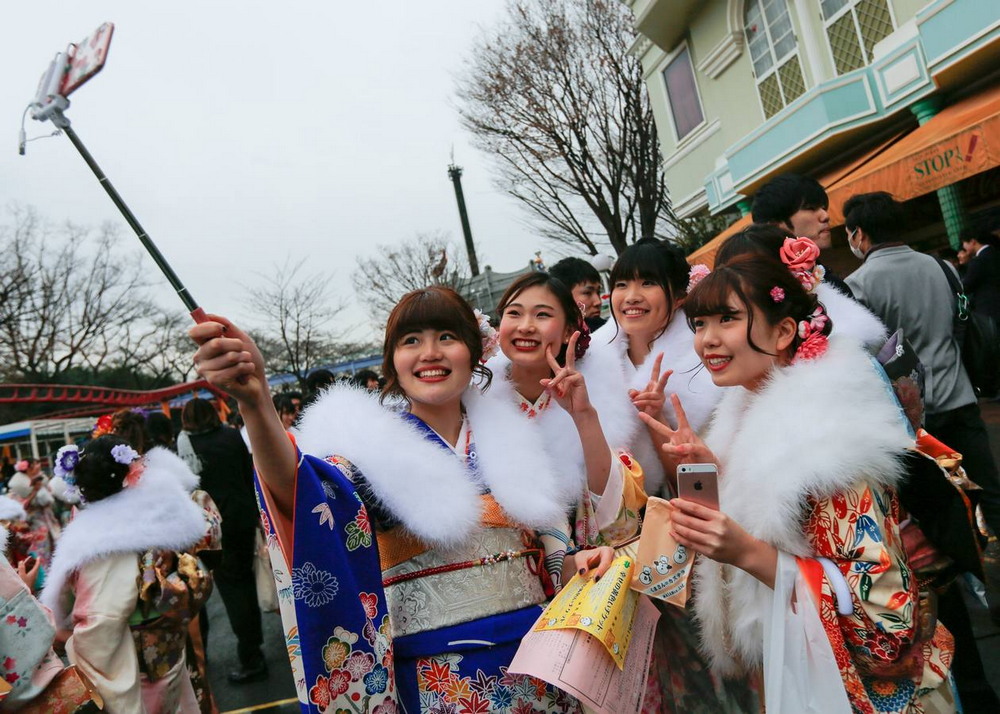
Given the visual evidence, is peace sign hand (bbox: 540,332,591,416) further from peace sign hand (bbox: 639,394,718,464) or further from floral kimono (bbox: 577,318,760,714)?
peace sign hand (bbox: 639,394,718,464)

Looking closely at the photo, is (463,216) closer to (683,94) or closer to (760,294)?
(683,94)

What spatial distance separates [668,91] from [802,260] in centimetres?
1173

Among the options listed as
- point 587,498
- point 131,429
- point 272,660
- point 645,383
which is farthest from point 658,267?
point 272,660

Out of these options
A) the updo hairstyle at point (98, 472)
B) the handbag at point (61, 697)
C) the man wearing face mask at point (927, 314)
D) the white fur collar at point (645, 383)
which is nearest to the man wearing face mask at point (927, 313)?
the man wearing face mask at point (927, 314)

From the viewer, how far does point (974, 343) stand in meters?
3.04

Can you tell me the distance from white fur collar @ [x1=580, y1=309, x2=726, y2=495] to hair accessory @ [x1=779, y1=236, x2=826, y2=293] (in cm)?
57

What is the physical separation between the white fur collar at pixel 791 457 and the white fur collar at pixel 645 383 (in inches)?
20.7

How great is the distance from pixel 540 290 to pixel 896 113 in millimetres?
7919

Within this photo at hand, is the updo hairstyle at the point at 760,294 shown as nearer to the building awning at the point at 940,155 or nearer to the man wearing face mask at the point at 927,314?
the man wearing face mask at the point at 927,314

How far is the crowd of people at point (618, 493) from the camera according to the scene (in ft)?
4.72

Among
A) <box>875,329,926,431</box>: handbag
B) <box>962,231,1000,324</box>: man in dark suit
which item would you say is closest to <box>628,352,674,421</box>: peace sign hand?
<box>875,329,926,431</box>: handbag

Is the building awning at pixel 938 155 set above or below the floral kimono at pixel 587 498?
above

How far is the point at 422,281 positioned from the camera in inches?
810

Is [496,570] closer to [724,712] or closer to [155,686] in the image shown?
[724,712]
